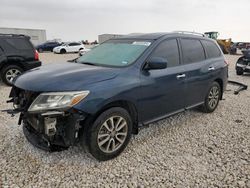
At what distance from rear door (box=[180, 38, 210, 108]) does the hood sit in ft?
5.24

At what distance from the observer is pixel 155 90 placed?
3.20m

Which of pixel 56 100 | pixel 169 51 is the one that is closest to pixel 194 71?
pixel 169 51

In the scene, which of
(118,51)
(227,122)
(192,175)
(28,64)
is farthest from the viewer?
(28,64)

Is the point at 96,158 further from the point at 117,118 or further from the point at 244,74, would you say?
the point at 244,74

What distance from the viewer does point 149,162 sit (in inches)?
113

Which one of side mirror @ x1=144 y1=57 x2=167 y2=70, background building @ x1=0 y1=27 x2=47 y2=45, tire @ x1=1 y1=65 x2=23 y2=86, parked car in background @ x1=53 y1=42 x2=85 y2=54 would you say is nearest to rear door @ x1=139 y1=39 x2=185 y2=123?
side mirror @ x1=144 y1=57 x2=167 y2=70

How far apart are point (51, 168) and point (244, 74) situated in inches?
417

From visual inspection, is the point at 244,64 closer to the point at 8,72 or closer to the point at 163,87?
the point at 163,87

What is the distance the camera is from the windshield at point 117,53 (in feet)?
10.4

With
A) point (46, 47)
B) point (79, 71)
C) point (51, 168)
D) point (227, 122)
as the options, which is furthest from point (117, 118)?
point (46, 47)

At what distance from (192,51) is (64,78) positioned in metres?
2.60

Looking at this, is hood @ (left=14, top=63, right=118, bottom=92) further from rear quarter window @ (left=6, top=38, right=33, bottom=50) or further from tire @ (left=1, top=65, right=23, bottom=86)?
rear quarter window @ (left=6, top=38, right=33, bottom=50)

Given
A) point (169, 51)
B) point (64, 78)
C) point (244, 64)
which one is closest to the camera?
point (64, 78)

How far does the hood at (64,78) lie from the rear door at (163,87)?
0.59m
